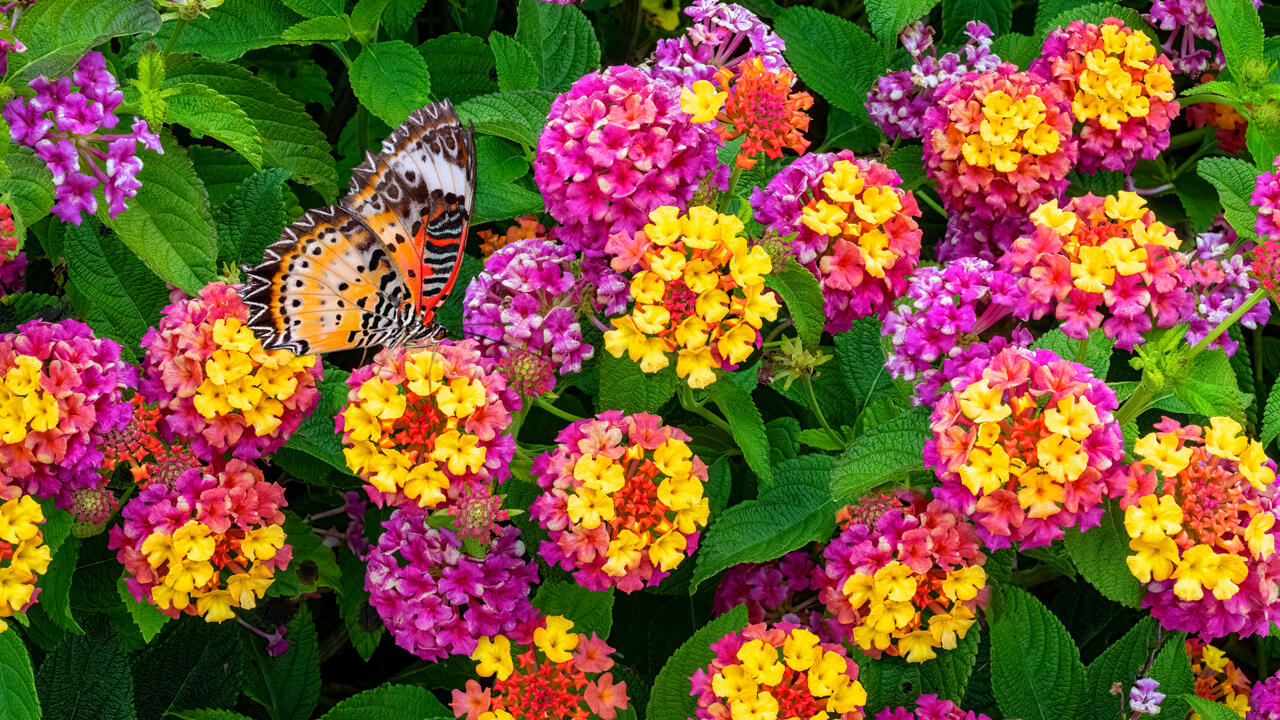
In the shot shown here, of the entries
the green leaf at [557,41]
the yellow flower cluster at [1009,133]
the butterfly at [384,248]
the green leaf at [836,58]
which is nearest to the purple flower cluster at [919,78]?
the green leaf at [836,58]

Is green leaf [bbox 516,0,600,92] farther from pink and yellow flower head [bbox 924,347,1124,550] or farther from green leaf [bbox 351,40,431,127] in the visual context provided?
pink and yellow flower head [bbox 924,347,1124,550]

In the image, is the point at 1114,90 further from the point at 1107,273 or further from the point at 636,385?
the point at 636,385

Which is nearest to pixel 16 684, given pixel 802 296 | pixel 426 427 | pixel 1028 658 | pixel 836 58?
pixel 426 427

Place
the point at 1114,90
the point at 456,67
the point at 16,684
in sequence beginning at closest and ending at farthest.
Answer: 1. the point at 16,684
2. the point at 1114,90
3. the point at 456,67

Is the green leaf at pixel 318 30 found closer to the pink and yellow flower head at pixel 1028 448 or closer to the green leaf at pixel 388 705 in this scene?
the green leaf at pixel 388 705

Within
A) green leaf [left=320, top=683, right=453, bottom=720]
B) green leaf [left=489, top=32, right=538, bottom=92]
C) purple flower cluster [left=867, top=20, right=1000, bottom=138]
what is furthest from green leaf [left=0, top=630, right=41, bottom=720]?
purple flower cluster [left=867, top=20, right=1000, bottom=138]

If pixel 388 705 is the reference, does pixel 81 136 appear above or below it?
above
